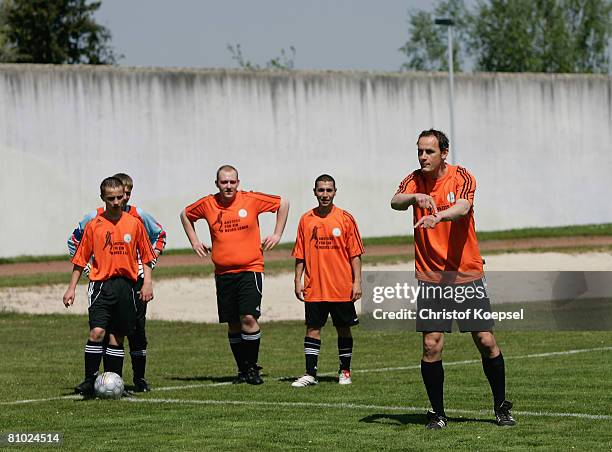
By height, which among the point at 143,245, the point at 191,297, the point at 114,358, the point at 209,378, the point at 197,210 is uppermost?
the point at 197,210

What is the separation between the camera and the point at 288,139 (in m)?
44.2

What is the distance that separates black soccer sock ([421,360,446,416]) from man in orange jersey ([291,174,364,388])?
11.5 ft

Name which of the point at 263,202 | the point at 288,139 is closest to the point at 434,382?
the point at 263,202

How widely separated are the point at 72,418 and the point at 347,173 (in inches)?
1320

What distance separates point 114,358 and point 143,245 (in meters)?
1.12

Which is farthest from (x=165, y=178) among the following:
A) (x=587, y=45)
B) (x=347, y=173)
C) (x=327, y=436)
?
(x=587, y=45)

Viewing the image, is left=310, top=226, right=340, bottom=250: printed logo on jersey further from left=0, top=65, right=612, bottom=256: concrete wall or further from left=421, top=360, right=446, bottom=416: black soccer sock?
left=0, top=65, right=612, bottom=256: concrete wall

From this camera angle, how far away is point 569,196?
4916cm

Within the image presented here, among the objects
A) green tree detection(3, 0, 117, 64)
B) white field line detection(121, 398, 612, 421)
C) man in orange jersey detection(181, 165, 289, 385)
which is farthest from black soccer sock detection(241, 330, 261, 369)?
green tree detection(3, 0, 117, 64)

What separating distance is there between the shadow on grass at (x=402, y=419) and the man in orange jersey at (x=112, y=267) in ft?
9.54

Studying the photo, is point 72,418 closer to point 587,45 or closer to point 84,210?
point 84,210

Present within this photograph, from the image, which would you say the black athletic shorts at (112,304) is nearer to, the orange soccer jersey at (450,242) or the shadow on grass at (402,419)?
A: the shadow on grass at (402,419)

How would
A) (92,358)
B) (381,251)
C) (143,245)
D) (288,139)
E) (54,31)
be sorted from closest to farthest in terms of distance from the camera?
1. (143,245)
2. (92,358)
3. (381,251)
4. (288,139)
5. (54,31)

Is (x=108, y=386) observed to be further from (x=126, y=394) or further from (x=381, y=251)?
(x=381, y=251)
